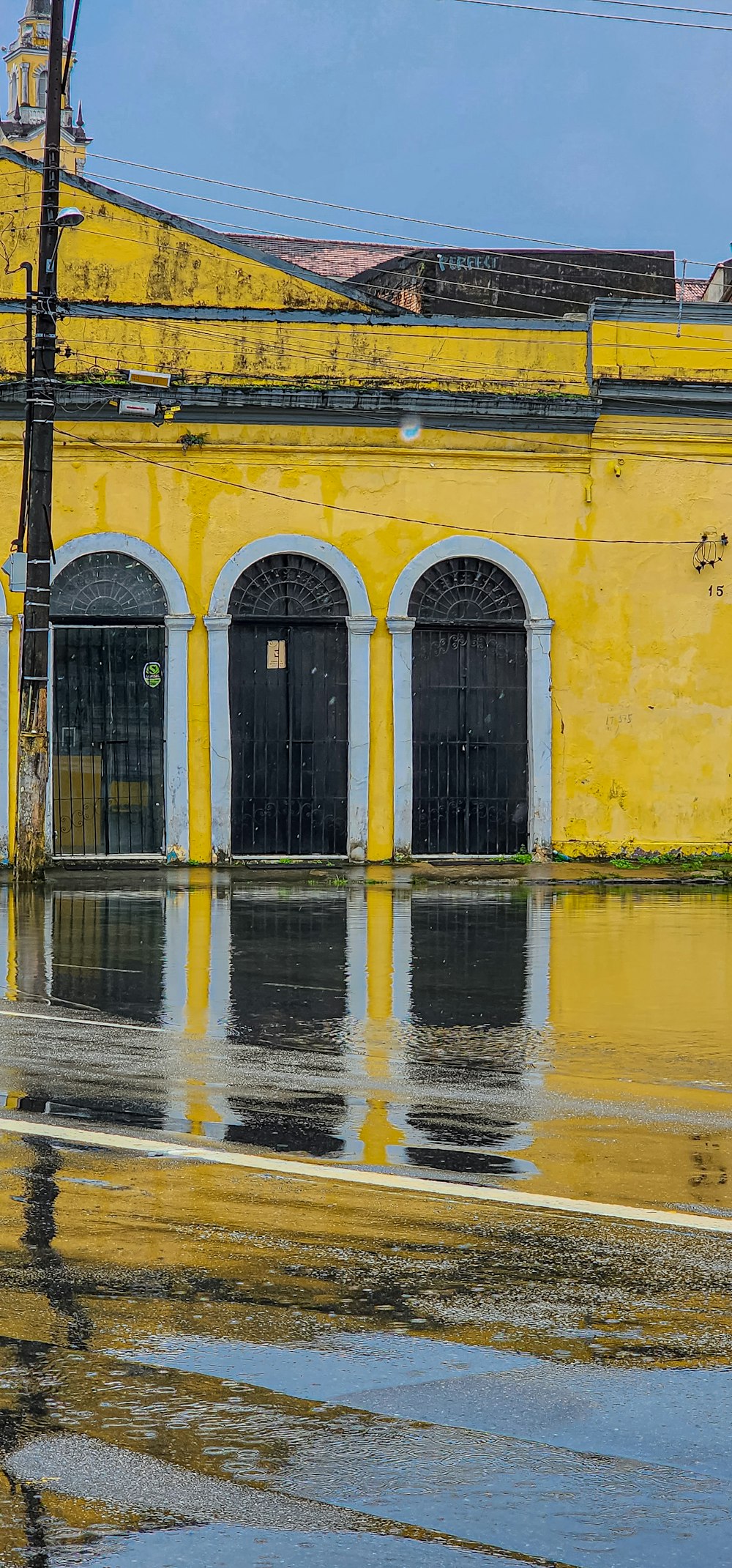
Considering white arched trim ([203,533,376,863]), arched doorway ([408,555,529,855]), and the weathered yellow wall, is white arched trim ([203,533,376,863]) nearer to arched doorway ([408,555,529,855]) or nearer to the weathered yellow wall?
the weathered yellow wall

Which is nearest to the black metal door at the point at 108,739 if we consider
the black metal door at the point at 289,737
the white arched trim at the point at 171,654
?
the white arched trim at the point at 171,654

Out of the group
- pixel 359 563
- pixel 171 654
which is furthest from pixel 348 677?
pixel 171 654

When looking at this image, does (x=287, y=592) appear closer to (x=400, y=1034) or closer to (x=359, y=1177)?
(x=400, y=1034)

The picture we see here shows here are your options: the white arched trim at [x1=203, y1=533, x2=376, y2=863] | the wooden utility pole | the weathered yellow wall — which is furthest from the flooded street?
the weathered yellow wall

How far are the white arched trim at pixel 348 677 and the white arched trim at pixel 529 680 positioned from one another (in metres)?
0.39

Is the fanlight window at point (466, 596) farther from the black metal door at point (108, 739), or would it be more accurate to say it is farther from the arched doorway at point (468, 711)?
the black metal door at point (108, 739)

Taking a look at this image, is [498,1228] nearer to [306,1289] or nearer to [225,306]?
[306,1289]

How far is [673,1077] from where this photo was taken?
7.94m

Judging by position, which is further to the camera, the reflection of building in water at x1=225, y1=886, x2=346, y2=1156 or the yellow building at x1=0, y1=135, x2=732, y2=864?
the yellow building at x1=0, y1=135, x2=732, y2=864

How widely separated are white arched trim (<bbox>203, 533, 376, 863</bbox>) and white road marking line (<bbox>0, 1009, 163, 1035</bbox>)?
11.8 m

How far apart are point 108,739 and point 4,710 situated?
4.33 ft

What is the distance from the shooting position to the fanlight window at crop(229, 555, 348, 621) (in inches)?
848

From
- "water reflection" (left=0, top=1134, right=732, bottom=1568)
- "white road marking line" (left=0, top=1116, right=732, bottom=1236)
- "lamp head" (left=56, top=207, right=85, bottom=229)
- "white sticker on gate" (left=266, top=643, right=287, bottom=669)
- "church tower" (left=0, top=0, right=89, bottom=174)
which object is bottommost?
"water reflection" (left=0, top=1134, right=732, bottom=1568)

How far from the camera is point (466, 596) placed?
22125mm
